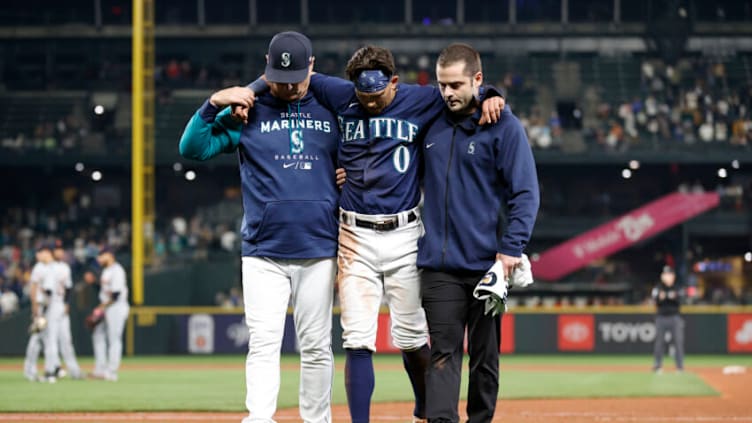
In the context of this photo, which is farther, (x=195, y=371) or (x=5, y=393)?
(x=195, y=371)

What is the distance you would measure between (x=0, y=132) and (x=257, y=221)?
32.2 metres

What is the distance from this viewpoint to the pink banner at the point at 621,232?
3456cm

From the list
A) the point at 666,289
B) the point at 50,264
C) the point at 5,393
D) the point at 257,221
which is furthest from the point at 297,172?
the point at 666,289

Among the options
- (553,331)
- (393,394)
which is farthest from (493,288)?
(553,331)

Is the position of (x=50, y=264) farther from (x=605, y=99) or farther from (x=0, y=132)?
(x=605, y=99)

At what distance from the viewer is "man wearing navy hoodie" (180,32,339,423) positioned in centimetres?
693

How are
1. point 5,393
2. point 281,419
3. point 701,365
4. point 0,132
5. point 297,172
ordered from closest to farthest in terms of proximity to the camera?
point 297,172, point 281,419, point 5,393, point 701,365, point 0,132

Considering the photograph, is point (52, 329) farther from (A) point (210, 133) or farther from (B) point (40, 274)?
(A) point (210, 133)

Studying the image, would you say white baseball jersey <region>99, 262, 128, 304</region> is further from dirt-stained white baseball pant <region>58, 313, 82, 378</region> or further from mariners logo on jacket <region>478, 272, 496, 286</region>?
mariners logo on jacket <region>478, 272, 496, 286</region>

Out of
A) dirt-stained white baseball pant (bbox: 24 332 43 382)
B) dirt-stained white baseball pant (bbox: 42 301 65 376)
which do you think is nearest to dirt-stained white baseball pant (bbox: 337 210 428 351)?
dirt-stained white baseball pant (bbox: 42 301 65 376)

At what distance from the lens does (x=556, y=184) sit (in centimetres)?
3841

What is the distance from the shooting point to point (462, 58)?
679cm

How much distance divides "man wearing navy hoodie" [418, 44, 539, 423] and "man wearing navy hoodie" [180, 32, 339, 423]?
586mm

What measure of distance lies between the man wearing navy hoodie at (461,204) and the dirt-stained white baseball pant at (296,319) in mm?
590
